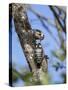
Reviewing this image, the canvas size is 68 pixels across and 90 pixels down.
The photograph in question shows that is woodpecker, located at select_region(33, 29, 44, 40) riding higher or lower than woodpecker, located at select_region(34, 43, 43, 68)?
higher

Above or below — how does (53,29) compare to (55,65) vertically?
above

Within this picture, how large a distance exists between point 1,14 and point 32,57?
384 millimetres

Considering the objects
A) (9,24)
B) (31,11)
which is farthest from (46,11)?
(9,24)

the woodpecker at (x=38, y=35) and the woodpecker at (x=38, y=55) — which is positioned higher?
the woodpecker at (x=38, y=35)

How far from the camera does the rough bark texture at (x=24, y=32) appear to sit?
1.79 meters

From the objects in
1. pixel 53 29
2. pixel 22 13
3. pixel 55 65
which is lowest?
pixel 55 65

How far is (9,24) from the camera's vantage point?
1785 millimetres

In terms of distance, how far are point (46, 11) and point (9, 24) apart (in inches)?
11.7

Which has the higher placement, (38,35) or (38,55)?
(38,35)

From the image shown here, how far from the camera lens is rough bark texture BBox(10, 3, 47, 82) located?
5.87ft

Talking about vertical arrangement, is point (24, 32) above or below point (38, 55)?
above

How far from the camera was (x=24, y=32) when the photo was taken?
1804 millimetres

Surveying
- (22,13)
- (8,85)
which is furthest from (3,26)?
(8,85)

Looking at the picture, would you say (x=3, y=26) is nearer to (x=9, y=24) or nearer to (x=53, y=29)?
(x=9, y=24)
